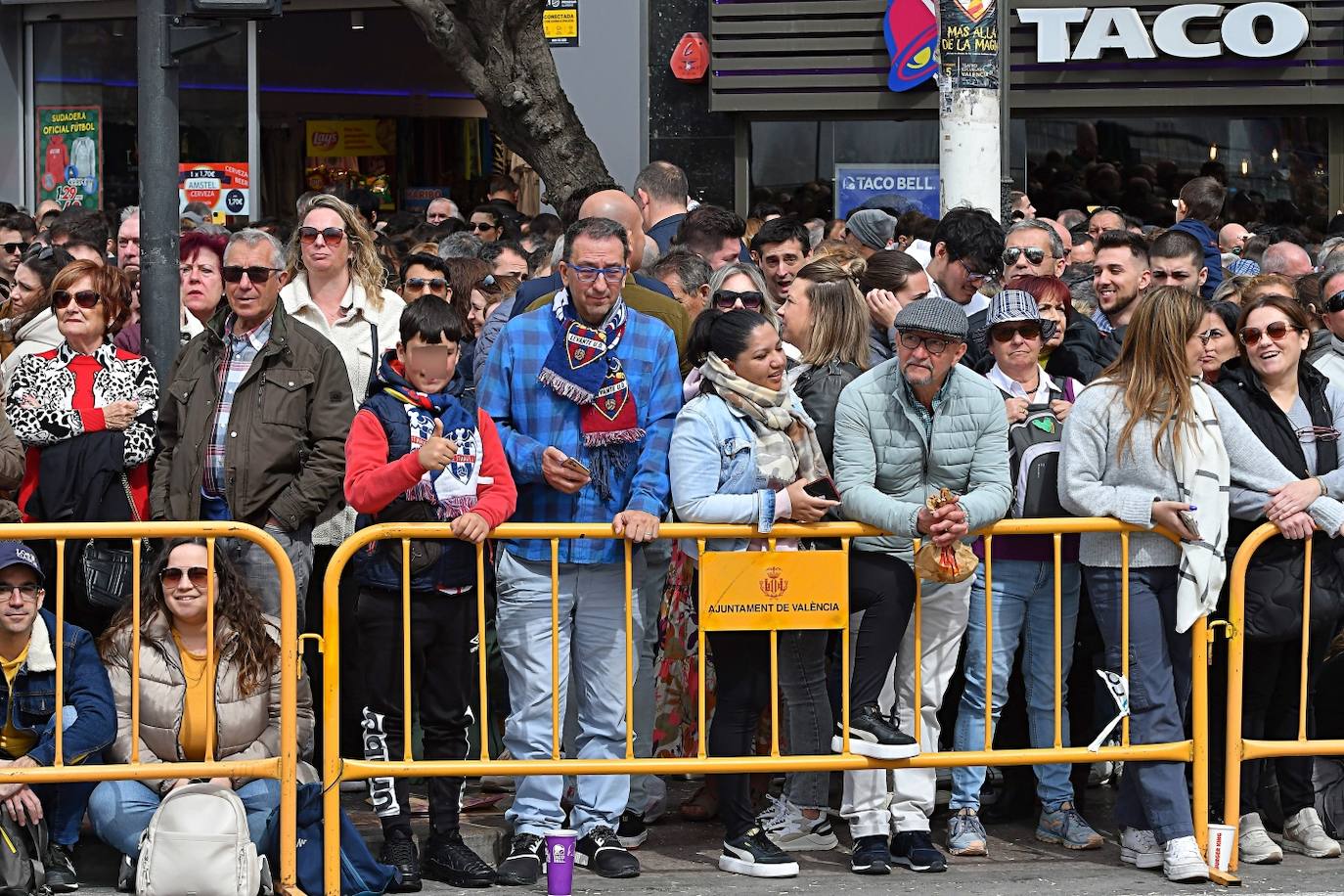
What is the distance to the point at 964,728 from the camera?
7148 millimetres

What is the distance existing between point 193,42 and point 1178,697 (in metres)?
4.41

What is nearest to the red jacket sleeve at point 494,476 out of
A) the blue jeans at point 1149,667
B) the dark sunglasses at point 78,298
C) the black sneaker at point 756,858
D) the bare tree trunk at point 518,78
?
the black sneaker at point 756,858

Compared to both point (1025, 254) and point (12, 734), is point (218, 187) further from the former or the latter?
point (12, 734)

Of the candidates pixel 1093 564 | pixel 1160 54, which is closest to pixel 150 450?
pixel 1093 564

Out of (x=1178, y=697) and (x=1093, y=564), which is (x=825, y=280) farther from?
(x=1178, y=697)

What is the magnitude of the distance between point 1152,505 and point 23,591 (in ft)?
12.8

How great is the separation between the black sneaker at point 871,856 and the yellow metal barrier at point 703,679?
301mm

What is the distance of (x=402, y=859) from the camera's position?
6.75 metres

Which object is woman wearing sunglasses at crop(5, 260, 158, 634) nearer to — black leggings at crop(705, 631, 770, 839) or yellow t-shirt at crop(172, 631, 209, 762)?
yellow t-shirt at crop(172, 631, 209, 762)

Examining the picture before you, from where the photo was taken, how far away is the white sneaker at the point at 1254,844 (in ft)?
23.0

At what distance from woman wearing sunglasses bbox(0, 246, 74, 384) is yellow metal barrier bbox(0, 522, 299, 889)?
5.11ft

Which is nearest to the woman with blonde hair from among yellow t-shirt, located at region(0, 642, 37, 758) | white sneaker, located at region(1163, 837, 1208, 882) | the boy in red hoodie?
the boy in red hoodie

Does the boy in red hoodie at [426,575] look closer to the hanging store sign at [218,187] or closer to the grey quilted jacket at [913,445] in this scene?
the grey quilted jacket at [913,445]

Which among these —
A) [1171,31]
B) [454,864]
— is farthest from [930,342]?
[1171,31]
